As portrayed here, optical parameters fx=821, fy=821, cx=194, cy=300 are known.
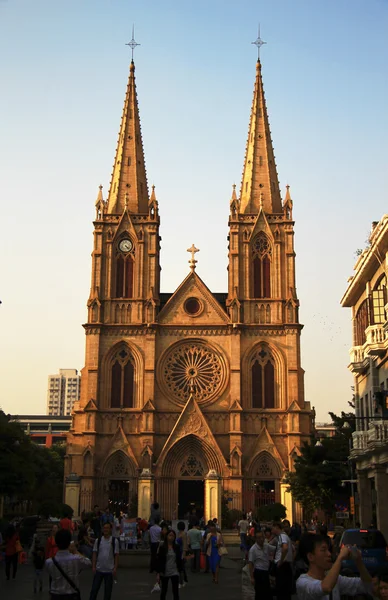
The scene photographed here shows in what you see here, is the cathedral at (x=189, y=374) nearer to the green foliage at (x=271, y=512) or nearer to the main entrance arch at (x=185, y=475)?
the main entrance arch at (x=185, y=475)

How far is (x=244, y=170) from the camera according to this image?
61.9 meters

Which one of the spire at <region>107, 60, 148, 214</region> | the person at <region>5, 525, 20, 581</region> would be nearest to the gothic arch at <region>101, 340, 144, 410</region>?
the spire at <region>107, 60, 148, 214</region>

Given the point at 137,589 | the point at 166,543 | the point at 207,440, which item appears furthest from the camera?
the point at 207,440

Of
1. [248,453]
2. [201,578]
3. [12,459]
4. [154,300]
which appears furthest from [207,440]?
[201,578]

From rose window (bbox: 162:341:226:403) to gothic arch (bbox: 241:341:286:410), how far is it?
1.53 metres

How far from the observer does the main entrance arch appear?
53.2 metres

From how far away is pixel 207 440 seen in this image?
53.4m

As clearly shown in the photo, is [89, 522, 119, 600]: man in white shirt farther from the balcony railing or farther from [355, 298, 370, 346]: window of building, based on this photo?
[355, 298, 370, 346]: window of building

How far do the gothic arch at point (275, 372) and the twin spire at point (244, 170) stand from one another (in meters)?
10.3

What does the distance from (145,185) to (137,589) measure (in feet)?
148

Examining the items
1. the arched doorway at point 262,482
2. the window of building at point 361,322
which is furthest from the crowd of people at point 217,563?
the arched doorway at point 262,482

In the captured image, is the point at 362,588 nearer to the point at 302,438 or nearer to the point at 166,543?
the point at 166,543

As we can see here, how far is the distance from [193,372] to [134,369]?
4035mm

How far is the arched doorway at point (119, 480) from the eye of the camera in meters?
53.7
